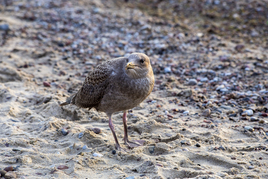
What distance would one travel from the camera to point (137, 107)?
6797 millimetres

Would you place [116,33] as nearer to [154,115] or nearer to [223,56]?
[223,56]

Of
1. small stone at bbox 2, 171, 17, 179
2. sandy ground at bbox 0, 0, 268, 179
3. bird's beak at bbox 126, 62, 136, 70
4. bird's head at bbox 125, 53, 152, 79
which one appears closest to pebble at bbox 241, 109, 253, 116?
sandy ground at bbox 0, 0, 268, 179

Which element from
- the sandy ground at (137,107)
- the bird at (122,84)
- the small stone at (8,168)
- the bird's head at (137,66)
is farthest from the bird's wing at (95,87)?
the small stone at (8,168)

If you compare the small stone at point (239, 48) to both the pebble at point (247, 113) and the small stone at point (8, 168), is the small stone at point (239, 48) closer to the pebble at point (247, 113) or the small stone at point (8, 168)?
the pebble at point (247, 113)

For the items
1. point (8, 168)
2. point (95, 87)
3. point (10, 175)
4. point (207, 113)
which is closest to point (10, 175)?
point (10, 175)

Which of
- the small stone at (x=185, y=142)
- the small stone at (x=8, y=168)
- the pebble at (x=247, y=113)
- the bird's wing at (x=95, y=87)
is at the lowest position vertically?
the small stone at (x=8, y=168)

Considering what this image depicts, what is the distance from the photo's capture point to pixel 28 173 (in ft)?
14.4

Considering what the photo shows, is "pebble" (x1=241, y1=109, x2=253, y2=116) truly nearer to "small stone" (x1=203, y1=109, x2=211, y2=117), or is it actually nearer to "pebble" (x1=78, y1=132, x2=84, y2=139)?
"small stone" (x1=203, y1=109, x2=211, y2=117)

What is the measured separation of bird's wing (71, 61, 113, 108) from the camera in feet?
17.6

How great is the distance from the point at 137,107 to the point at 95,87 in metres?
1.52

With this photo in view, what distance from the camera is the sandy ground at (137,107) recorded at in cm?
470

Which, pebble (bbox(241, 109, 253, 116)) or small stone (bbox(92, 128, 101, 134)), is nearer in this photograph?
small stone (bbox(92, 128, 101, 134))

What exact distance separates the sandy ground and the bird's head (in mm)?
1169

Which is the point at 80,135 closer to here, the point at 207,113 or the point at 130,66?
the point at 130,66
